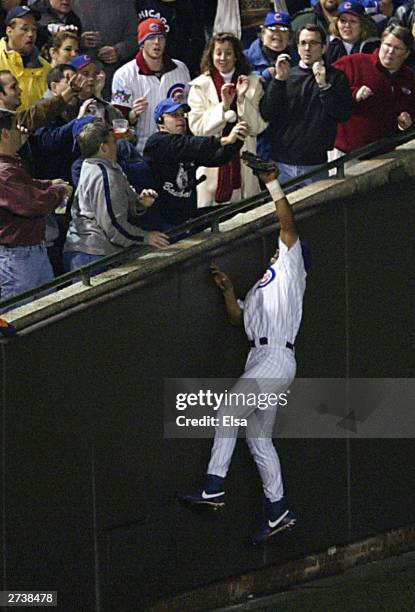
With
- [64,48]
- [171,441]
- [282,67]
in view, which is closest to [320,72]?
[282,67]

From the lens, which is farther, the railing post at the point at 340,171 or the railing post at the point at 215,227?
the railing post at the point at 340,171

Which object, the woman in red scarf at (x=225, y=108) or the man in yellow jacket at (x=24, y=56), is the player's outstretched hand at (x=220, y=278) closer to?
the woman in red scarf at (x=225, y=108)

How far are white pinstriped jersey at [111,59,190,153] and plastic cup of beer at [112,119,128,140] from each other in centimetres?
81

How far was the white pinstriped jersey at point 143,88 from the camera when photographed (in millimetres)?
13398

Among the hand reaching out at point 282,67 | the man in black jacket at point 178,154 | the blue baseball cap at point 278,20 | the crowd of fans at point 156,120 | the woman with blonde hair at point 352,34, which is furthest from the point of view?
the woman with blonde hair at point 352,34

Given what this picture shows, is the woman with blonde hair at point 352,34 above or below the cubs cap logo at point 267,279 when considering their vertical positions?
above

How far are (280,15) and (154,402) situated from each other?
131 inches

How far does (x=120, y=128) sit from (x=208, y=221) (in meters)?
0.96

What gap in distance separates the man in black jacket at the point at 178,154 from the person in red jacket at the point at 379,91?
1.15 metres

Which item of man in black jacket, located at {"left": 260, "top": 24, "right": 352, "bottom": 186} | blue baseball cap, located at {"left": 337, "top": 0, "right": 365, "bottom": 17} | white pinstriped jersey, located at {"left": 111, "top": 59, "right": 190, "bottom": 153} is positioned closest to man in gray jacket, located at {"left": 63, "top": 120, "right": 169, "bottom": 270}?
man in black jacket, located at {"left": 260, "top": 24, "right": 352, "bottom": 186}

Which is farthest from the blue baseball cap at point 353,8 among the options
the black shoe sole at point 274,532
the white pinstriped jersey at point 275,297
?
the black shoe sole at point 274,532

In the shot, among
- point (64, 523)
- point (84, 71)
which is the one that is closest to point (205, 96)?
point (84, 71)

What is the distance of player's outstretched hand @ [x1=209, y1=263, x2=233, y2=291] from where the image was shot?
39.9ft

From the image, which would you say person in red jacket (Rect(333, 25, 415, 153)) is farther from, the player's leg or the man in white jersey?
the player's leg
